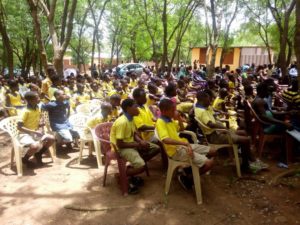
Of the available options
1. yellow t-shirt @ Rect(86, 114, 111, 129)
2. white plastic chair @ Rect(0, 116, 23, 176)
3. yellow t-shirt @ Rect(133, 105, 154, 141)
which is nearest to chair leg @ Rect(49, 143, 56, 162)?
white plastic chair @ Rect(0, 116, 23, 176)

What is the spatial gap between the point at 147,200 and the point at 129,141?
845mm

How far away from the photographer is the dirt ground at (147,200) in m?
3.85

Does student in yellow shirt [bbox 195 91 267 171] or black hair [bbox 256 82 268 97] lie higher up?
black hair [bbox 256 82 268 97]

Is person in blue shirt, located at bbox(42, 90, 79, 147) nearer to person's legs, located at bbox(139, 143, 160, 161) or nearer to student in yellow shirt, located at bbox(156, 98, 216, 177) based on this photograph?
person's legs, located at bbox(139, 143, 160, 161)

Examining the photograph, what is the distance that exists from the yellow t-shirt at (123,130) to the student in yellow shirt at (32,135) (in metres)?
1.74

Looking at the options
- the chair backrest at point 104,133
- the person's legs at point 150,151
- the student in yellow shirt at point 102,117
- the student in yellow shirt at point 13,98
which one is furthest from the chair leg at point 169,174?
the student in yellow shirt at point 13,98

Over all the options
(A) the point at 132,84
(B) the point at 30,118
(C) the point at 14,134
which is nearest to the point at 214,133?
(B) the point at 30,118

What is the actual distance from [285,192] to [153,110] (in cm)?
293

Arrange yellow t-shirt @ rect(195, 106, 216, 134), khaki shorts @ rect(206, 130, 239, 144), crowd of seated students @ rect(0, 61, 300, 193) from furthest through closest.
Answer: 1. khaki shorts @ rect(206, 130, 239, 144)
2. yellow t-shirt @ rect(195, 106, 216, 134)
3. crowd of seated students @ rect(0, 61, 300, 193)

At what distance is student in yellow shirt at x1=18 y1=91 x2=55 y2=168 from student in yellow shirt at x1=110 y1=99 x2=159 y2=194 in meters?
1.74

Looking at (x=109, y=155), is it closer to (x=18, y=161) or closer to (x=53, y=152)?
(x=18, y=161)

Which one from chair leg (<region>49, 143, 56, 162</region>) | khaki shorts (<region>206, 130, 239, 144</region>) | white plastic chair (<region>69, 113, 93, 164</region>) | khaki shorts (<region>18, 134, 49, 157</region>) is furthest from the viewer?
chair leg (<region>49, 143, 56, 162</region>)

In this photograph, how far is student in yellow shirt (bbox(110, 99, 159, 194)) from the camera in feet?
14.3

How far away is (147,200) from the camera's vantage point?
4309 millimetres
